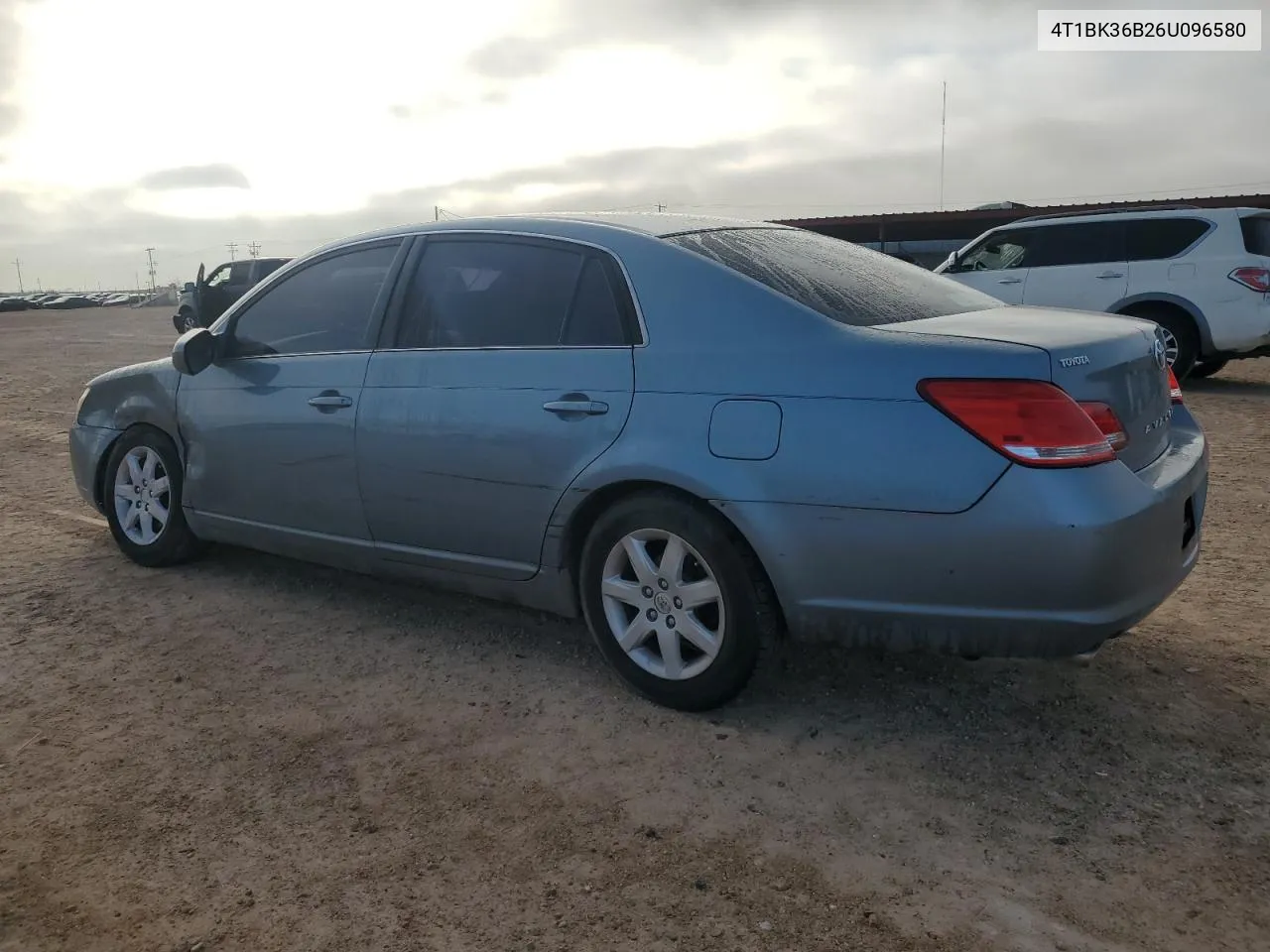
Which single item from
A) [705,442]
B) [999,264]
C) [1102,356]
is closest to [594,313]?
[705,442]

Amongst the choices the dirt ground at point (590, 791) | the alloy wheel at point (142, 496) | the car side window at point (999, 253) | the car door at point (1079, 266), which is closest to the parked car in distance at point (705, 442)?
the dirt ground at point (590, 791)

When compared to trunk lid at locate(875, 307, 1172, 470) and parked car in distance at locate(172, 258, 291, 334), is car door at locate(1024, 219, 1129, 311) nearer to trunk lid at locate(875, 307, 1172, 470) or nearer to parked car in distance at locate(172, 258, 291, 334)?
trunk lid at locate(875, 307, 1172, 470)

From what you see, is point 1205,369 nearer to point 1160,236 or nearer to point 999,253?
point 1160,236

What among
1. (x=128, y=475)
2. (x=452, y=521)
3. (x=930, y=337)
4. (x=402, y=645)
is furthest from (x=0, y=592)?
(x=930, y=337)

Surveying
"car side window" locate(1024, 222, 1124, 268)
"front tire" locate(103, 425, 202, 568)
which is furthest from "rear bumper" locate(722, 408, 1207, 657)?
"car side window" locate(1024, 222, 1124, 268)

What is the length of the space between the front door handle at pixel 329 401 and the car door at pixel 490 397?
0.35ft

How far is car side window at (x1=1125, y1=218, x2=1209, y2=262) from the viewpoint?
10023 millimetres

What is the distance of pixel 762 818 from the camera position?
8.91 feet

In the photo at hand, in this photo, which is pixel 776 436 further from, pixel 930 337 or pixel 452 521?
pixel 452 521

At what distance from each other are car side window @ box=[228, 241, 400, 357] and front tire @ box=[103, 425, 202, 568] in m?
0.72

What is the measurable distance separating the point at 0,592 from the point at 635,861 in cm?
361

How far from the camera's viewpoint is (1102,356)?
288cm

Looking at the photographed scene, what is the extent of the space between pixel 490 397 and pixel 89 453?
108 inches

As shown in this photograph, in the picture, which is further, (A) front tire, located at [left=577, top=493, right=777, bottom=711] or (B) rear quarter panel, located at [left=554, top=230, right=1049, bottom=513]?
(A) front tire, located at [left=577, top=493, right=777, bottom=711]
